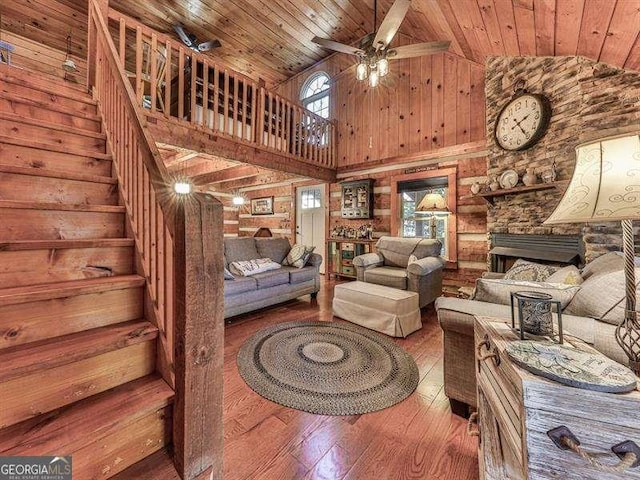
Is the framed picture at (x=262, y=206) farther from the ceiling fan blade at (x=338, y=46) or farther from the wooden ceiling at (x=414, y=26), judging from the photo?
the ceiling fan blade at (x=338, y=46)

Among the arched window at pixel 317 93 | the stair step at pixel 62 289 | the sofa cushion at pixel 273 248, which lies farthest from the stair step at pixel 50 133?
the arched window at pixel 317 93

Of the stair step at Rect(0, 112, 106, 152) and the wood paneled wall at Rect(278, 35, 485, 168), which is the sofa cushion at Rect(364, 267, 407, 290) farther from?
the stair step at Rect(0, 112, 106, 152)

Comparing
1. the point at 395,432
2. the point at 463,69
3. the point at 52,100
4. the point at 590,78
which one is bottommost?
Answer: the point at 395,432

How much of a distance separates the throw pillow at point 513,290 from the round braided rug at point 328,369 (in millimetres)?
853

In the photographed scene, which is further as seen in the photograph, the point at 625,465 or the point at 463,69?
the point at 463,69

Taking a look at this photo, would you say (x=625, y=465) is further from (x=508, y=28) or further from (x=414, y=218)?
(x=414, y=218)

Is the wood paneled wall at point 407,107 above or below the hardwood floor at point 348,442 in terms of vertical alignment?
above

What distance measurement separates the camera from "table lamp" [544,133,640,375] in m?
0.67

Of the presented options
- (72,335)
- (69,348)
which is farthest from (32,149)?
(69,348)

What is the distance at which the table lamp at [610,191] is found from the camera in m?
0.67

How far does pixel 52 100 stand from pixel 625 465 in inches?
143

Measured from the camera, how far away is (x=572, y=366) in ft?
2.25

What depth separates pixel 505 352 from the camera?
78cm

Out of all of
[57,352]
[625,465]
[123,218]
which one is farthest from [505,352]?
[123,218]
